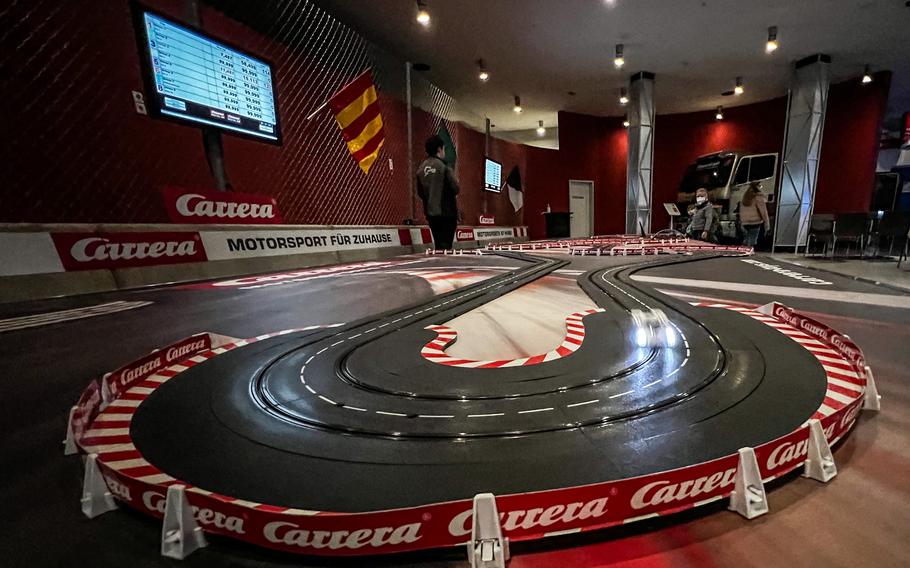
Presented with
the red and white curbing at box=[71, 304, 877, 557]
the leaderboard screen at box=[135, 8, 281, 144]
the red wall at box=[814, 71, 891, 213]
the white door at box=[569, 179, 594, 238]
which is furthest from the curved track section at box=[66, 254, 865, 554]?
the white door at box=[569, 179, 594, 238]

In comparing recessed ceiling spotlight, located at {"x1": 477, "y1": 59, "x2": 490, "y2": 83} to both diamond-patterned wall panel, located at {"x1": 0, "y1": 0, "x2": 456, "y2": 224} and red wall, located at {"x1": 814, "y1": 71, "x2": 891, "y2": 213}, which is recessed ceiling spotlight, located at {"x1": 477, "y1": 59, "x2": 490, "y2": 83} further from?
red wall, located at {"x1": 814, "y1": 71, "x2": 891, "y2": 213}

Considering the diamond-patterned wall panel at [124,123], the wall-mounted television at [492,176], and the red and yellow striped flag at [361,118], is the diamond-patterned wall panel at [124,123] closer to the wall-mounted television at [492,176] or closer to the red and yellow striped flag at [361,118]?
the red and yellow striped flag at [361,118]

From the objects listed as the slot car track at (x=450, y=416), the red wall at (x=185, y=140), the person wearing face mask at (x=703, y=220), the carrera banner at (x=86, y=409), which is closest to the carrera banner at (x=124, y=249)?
the red wall at (x=185, y=140)

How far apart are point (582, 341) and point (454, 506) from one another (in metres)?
1.16

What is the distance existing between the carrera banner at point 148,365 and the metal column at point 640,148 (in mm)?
11396

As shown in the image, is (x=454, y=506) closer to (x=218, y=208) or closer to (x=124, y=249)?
(x=124, y=249)

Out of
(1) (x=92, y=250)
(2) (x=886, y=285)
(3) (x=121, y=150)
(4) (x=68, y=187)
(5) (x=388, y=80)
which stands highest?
(5) (x=388, y=80)

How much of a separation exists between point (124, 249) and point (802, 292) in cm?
554

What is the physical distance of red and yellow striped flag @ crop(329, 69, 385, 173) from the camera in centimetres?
614

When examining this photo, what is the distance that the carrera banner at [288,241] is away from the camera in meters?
4.07

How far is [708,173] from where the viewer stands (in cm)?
1123

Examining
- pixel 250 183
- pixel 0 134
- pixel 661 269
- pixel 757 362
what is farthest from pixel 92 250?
pixel 661 269

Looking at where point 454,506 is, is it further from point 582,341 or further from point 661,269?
point 661,269

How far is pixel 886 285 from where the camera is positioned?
335cm
